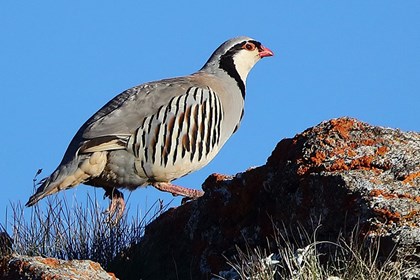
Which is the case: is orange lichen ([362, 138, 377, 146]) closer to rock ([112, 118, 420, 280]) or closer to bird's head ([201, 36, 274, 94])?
rock ([112, 118, 420, 280])

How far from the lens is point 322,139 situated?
18.8 ft

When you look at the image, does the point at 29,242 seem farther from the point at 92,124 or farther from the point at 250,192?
the point at 92,124

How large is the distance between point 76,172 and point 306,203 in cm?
450

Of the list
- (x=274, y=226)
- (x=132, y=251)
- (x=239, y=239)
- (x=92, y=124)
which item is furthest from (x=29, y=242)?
(x=92, y=124)

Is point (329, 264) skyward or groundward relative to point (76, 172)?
groundward

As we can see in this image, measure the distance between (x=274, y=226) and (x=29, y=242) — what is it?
6.81 feet

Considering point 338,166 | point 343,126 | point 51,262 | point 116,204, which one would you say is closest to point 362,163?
point 338,166

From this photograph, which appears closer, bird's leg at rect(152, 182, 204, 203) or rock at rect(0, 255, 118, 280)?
rock at rect(0, 255, 118, 280)

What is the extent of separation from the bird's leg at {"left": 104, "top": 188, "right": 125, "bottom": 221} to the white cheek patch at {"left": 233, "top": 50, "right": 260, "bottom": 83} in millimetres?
2324

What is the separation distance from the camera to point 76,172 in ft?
31.1

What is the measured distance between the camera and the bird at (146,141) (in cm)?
952

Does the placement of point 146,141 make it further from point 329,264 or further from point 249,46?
point 329,264

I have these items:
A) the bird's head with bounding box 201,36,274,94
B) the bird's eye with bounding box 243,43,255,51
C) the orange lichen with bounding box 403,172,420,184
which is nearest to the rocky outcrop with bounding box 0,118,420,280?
the orange lichen with bounding box 403,172,420,184

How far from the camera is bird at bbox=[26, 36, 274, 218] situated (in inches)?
375
